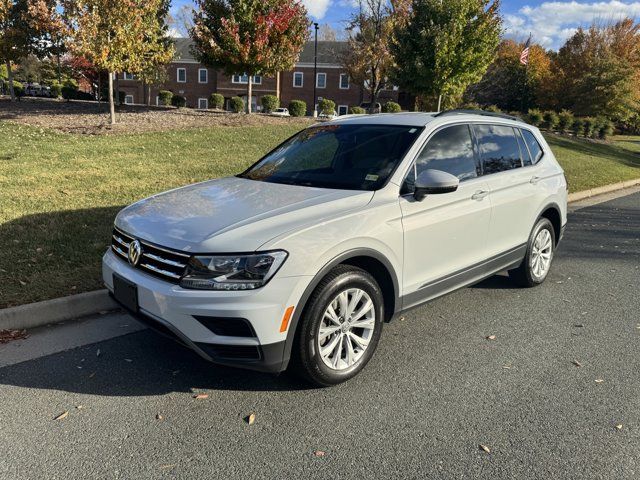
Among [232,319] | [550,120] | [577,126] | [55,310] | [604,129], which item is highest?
[550,120]

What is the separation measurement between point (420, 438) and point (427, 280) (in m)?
1.33

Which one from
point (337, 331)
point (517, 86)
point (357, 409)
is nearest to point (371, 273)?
point (337, 331)

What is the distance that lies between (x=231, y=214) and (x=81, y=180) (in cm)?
641

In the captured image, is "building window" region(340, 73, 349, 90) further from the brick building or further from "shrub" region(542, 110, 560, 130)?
"shrub" region(542, 110, 560, 130)

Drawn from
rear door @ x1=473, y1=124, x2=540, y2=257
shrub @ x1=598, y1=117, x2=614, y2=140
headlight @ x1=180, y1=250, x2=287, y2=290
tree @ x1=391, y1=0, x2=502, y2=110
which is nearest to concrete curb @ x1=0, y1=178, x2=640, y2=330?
headlight @ x1=180, y1=250, x2=287, y2=290

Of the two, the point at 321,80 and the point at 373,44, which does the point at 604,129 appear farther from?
the point at 321,80

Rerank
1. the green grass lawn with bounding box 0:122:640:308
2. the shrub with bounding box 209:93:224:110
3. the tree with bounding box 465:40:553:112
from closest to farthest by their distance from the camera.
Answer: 1. the green grass lawn with bounding box 0:122:640:308
2. the shrub with bounding box 209:93:224:110
3. the tree with bounding box 465:40:553:112

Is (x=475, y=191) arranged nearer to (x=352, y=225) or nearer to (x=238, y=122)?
(x=352, y=225)

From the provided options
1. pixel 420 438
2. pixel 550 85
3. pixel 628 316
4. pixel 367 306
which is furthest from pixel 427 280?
pixel 550 85

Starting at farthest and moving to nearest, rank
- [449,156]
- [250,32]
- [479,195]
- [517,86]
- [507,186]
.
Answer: [517,86]
[250,32]
[507,186]
[479,195]
[449,156]

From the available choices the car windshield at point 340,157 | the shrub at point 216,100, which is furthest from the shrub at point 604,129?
the car windshield at point 340,157

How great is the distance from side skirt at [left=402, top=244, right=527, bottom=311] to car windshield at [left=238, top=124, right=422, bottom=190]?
2.86ft

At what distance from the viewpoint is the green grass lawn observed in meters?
5.00

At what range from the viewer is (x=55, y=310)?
4.32 meters
